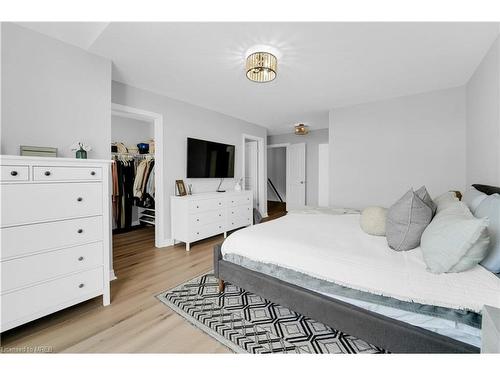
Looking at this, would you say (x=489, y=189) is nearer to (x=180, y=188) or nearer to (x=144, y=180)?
(x=180, y=188)

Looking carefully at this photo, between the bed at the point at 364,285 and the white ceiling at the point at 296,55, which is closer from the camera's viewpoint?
the bed at the point at 364,285

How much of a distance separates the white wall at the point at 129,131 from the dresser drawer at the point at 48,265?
11.2 feet

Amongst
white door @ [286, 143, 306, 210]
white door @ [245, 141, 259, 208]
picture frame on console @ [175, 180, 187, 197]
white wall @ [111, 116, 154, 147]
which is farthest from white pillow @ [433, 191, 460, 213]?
white wall @ [111, 116, 154, 147]

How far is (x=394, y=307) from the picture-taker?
1136mm

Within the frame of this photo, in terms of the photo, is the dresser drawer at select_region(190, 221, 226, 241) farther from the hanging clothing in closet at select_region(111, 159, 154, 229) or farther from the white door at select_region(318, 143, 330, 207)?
the white door at select_region(318, 143, 330, 207)

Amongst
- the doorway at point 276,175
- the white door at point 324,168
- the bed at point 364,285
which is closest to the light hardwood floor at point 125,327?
the bed at point 364,285

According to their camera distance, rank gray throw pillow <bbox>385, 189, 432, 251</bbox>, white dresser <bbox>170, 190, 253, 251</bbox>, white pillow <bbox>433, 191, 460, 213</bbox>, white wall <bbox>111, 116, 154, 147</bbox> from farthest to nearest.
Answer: white wall <bbox>111, 116, 154, 147</bbox>
white dresser <bbox>170, 190, 253, 251</bbox>
white pillow <bbox>433, 191, 460, 213</bbox>
gray throw pillow <bbox>385, 189, 432, 251</bbox>

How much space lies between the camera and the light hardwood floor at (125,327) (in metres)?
1.36

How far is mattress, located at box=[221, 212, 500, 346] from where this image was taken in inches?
39.5

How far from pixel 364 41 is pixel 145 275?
122 inches

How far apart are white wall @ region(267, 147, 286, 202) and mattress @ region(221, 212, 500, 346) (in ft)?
19.7

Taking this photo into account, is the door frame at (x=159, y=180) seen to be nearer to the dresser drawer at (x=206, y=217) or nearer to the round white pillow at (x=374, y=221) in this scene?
the dresser drawer at (x=206, y=217)
